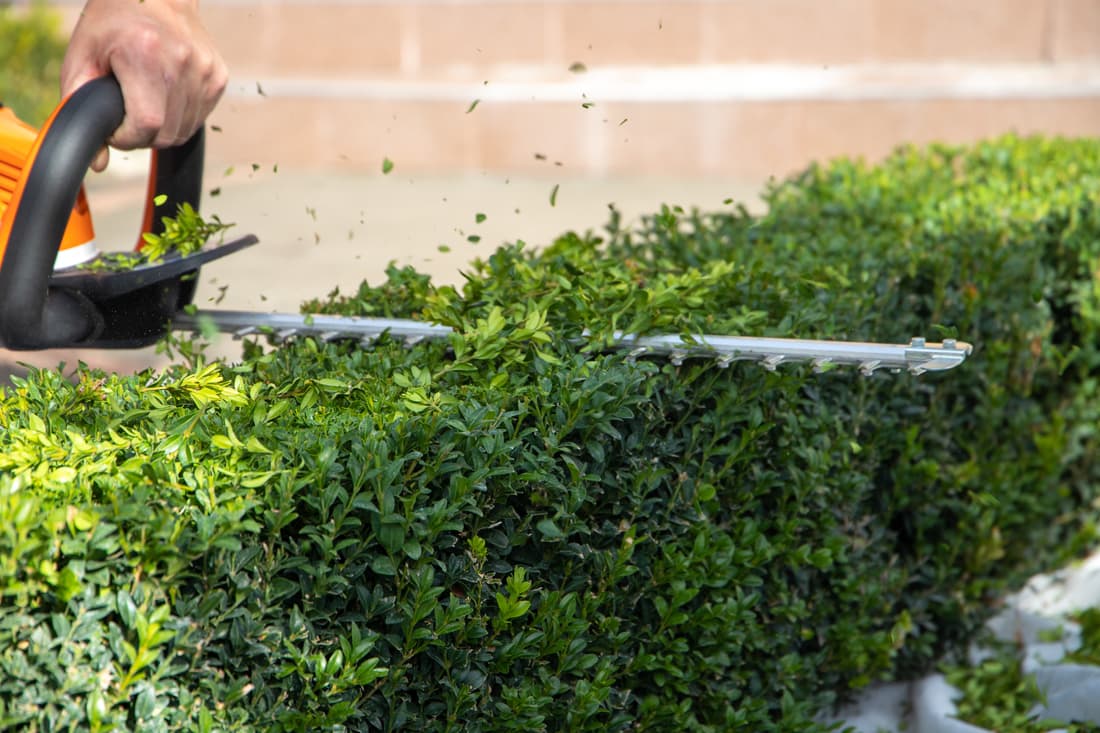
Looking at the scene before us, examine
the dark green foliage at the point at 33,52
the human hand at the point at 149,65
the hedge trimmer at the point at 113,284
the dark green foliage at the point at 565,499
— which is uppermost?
the dark green foliage at the point at 33,52

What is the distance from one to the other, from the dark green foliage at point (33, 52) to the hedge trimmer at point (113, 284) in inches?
330

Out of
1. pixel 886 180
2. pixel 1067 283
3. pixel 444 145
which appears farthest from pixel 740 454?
Answer: pixel 444 145

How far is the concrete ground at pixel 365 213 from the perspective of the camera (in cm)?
765

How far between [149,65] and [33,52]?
9750mm

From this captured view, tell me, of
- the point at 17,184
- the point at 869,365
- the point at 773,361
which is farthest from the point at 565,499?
the point at 17,184

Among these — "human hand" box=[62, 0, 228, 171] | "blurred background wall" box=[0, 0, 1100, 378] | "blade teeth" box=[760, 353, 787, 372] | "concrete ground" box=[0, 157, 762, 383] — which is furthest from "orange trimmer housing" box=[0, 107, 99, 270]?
"blurred background wall" box=[0, 0, 1100, 378]

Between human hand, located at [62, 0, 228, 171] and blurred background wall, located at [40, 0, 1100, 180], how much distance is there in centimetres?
676

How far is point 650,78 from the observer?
10320 millimetres

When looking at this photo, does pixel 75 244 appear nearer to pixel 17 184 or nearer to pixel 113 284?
pixel 113 284

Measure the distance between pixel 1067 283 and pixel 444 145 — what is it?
7.41 meters

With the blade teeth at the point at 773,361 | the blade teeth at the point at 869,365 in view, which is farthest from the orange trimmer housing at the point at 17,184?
the blade teeth at the point at 869,365

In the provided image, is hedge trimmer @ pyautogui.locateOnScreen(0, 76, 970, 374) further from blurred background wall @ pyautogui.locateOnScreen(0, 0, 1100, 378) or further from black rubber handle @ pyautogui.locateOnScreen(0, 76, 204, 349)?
blurred background wall @ pyautogui.locateOnScreen(0, 0, 1100, 378)

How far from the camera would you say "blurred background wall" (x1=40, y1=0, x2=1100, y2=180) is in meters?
9.82

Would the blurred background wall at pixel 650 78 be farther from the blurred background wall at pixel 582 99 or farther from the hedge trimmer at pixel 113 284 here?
the hedge trimmer at pixel 113 284
